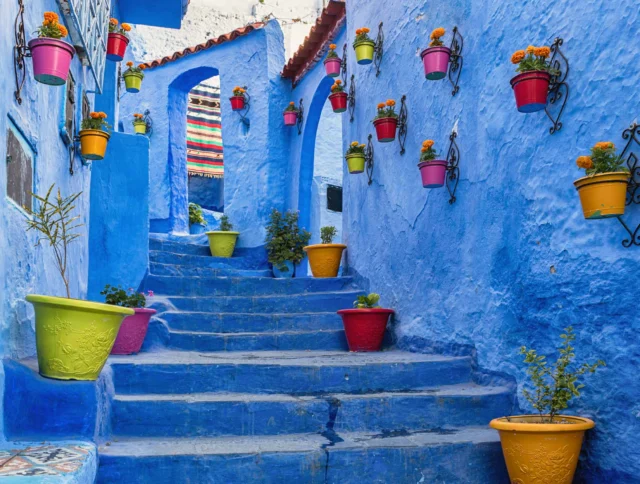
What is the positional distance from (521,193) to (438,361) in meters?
1.31

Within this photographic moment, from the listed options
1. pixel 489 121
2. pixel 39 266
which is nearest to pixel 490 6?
pixel 489 121

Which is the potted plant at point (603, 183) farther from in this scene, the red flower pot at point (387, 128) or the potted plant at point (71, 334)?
the red flower pot at point (387, 128)

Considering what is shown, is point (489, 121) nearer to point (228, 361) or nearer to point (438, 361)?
point (438, 361)

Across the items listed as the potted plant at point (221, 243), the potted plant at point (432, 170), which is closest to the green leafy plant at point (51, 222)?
the potted plant at point (432, 170)

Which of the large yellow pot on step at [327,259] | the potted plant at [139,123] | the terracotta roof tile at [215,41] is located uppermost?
the terracotta roof tile at [215,41]

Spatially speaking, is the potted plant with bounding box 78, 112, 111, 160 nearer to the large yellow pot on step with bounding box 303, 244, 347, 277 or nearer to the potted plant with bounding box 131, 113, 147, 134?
the large yellow pot on step with bounding box 303, 244, 347, 277

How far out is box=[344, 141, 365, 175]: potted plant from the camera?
657 cm

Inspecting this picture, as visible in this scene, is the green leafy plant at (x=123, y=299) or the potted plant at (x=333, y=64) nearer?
the green leafy plant at (x=123, y=299)

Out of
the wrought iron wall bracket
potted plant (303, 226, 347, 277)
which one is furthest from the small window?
the wrought iron wall bracket

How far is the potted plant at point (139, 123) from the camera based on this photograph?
10.8 m

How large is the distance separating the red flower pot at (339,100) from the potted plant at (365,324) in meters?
2.83

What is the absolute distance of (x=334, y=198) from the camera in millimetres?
11586

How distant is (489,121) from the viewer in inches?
168

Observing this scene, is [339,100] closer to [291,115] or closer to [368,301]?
[291,115]
